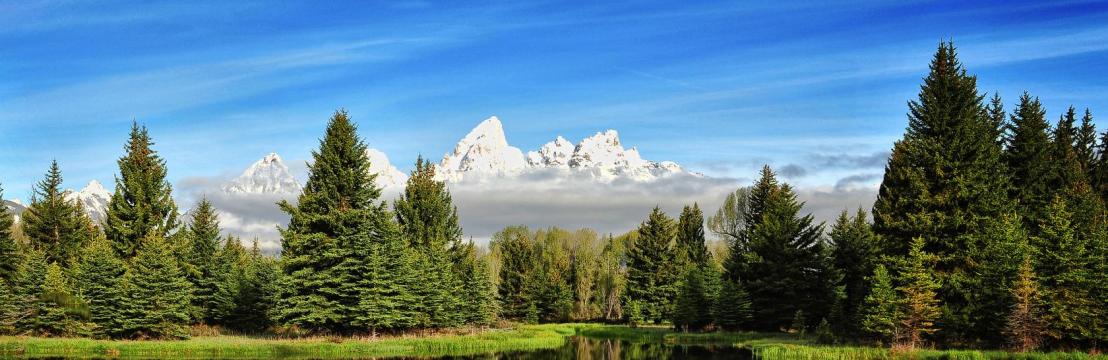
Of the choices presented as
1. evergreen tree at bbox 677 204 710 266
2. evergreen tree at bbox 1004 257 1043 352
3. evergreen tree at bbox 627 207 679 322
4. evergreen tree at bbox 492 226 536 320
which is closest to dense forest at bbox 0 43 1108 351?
evergreen tree at bbox 1004 257 1043 352

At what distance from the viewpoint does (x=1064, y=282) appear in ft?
128

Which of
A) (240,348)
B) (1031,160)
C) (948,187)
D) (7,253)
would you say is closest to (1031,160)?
(1031,160)

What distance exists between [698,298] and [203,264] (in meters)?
41.2

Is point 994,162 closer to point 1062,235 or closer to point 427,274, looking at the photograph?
point 1062,235

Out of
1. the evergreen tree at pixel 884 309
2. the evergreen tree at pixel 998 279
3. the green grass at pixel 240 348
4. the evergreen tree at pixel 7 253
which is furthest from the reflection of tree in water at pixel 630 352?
the evergreen tree at pixel 7 253

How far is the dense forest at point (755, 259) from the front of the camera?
42094 mm

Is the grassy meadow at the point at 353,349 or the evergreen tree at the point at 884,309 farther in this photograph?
the evergreen tree at the point at 884,309

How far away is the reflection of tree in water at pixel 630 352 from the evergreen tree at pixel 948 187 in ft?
37.2

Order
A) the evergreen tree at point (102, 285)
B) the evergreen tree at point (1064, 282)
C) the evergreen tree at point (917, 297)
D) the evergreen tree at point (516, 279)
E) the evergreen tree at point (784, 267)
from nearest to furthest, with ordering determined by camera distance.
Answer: the evergreen tree at point (1064, 282) → the evergreen tree at point (917, 297) → the evergreen tree at point (102, 285) → the evergreen tree at point (784, 267) → the evergreen tree at point (516, 279)

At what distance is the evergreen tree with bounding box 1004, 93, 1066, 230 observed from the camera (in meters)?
52.2

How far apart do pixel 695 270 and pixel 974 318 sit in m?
32.3

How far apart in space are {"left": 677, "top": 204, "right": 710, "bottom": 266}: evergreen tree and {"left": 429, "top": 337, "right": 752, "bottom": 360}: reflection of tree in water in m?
26.9

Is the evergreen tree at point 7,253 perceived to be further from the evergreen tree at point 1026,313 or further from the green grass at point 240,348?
the evergreen tree at point 1026,313

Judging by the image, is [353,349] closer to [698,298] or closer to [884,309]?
[884,309]
